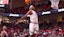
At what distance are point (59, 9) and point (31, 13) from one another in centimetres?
419

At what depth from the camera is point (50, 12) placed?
12.1 meters

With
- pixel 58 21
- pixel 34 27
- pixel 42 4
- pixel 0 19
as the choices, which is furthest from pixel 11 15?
pixel 34 27

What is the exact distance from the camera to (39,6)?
15.4 metres

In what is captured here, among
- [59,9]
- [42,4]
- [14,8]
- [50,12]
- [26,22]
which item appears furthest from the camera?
[14,8]

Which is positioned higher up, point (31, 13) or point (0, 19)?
point (31, 13)

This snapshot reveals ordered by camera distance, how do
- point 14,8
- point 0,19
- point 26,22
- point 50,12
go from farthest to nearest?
point 14,8
point 0,19
point 26,22
point 50,12

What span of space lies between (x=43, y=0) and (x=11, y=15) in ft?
7.88

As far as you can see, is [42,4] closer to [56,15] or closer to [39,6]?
[39,6]

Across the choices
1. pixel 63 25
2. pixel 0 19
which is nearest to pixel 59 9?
pixel 63 25

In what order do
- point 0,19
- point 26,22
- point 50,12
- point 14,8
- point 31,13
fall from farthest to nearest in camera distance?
1. point 14,8
2. point 0,19
3. point 26,22
4. point 50,12
5. point 31,13

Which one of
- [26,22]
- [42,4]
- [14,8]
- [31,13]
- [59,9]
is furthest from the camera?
[14,8]

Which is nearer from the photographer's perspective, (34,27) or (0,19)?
(34,27)

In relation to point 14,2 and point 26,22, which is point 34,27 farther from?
point 14,2

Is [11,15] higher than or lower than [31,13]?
lower
